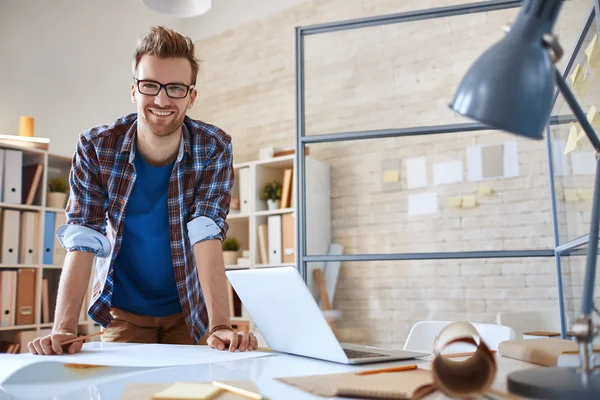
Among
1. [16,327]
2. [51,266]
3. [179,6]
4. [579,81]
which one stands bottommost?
[16,327]

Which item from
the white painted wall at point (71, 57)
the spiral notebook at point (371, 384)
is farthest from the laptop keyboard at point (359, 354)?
the white painted wall at point (71, 57)

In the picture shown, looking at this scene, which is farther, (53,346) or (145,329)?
(145,329)

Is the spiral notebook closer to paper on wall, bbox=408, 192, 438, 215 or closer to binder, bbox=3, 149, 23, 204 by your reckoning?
paper on wall, bbox=408, 192, 438, 215

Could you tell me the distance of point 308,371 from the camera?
2.76 ft

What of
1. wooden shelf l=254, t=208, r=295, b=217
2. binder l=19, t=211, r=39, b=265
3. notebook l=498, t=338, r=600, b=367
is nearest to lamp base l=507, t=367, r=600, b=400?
notebook l=498, t=338, r=600, b=367

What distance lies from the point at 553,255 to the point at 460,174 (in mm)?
437

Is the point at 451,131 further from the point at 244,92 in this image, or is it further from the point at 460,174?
the point at 244,92

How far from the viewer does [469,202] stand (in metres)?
2.12

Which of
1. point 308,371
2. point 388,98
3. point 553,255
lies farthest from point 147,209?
point 553,255

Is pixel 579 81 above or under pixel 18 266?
above

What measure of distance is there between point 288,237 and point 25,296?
5.82 feet

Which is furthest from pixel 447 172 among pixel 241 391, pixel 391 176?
pixel 241 391

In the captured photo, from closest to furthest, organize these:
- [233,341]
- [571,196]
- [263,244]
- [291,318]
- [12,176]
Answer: [291,318] < [233,341] < [571,196] < [12,176] < [263,244]

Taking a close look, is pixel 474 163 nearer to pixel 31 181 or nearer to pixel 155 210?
pixel 155 210
